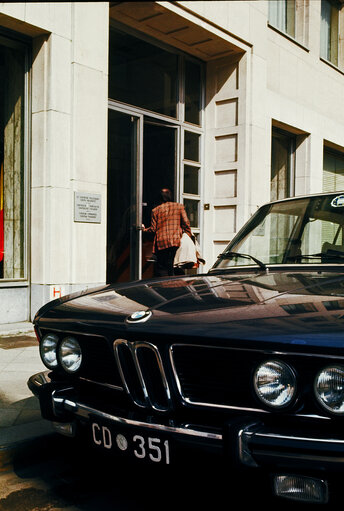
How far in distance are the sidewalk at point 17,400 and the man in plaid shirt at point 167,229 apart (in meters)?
2.53

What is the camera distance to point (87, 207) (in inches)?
307

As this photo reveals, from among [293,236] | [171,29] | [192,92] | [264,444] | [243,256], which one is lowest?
[264,444]

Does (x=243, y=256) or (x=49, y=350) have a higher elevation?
(x=243, y=256)

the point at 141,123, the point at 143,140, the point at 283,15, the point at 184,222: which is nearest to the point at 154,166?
the point at 143,140

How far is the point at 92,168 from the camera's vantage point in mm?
7871

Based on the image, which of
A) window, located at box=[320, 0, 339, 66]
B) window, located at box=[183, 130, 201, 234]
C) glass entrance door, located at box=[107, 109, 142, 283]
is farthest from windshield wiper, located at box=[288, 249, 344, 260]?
window, located at box=[320, 0, 339, 66]

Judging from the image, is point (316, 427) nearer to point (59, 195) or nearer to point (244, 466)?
point (244, 466)

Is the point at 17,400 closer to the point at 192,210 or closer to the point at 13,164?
the point at 13,164

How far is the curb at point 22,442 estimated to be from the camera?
3.25 metres

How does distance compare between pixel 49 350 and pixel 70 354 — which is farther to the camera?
pixel 49 350

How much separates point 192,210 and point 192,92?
2.38m

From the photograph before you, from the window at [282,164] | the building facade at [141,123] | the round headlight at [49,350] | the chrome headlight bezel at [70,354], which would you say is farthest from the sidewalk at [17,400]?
the window at [282,164]

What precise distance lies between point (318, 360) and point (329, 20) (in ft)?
49.8

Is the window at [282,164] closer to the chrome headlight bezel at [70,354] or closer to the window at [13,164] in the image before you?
the window at [13,164]
